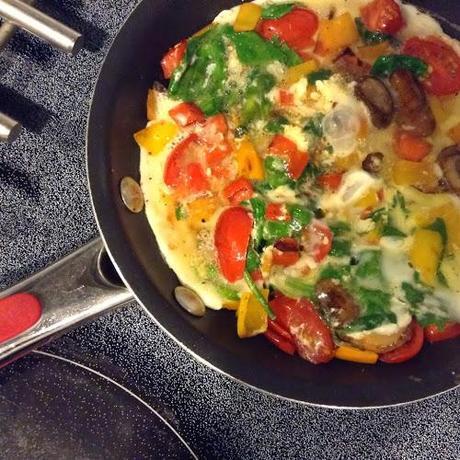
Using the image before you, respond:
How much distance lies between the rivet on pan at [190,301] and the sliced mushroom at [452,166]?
0.54m

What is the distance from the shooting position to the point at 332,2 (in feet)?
4.51

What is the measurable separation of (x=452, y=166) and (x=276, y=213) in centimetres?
35

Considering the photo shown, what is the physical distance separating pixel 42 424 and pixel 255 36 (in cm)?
92

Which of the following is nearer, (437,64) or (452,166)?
(452,166)

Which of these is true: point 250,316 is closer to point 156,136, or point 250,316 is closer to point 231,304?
point 231,304

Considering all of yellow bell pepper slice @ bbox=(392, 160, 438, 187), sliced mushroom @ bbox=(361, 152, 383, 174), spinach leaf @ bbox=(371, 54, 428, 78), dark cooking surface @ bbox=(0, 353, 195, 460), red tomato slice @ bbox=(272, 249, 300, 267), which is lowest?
dark cooking surface @ bbox=(0, 353, 195, 460)

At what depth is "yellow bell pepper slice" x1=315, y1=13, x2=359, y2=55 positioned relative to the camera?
1.33 meters

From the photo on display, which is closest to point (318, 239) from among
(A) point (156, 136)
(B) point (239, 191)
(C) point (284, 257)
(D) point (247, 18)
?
(C) point (284, 257)

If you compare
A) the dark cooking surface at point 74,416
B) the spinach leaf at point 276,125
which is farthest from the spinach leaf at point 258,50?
the dark cooking surface at point 74,416

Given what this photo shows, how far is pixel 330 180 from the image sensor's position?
1.26 m

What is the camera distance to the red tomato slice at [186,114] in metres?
1.27

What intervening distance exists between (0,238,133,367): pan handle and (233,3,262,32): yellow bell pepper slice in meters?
0.53

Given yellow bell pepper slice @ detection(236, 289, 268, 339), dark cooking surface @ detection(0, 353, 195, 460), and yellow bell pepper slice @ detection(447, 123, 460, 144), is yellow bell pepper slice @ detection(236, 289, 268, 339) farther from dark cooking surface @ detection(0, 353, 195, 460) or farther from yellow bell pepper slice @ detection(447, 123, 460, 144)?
yellow bell pepper slice @ detection(447, 123, 460, 144)

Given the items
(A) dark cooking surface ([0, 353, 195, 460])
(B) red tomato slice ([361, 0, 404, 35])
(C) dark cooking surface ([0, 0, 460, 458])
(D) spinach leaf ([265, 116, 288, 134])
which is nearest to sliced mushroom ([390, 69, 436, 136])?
(B) red tomato slice ([361, 0, 404, 35])
